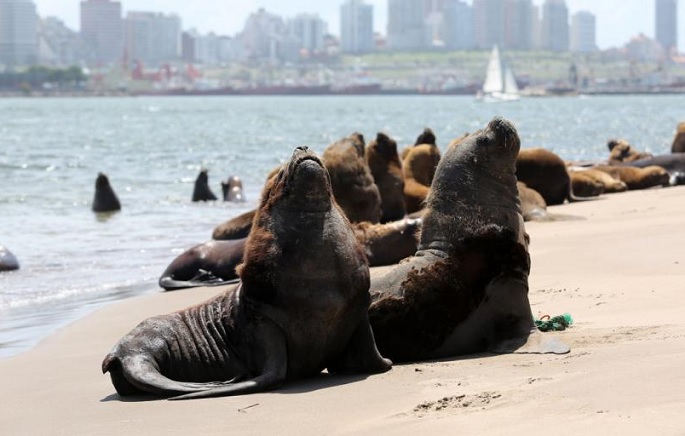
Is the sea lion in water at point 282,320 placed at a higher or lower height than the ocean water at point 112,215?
higher

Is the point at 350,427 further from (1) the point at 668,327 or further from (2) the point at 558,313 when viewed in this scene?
(2) the point at 558,313

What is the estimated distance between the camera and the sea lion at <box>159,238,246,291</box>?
11.9 metres

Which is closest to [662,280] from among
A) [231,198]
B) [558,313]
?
[558,313]

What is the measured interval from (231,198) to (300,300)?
15992 mm

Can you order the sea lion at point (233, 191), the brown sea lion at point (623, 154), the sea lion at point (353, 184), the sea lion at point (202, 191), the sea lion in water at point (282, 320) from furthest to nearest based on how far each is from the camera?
the brown sea lion at point (623, 154), the sea lion at point (202, 191), the sea lion at point (233, 191), the sea lion at point (353, 184), the sea lion in water at point (282, 320)

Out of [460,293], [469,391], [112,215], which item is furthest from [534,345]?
[112,215]

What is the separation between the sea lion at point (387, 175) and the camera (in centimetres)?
1404

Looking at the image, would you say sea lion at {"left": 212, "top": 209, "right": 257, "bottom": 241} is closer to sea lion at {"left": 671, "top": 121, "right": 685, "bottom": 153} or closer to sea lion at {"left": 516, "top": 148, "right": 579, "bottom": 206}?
sea lion at {"left": 516, "top": 148, "right": 579, "bottom": 206}

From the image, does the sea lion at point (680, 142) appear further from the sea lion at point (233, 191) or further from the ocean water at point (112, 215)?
the sea lion at point (233, 191)

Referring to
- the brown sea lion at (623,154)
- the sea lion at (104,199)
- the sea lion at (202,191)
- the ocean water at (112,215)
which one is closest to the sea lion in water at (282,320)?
the ocean water at (112,215)

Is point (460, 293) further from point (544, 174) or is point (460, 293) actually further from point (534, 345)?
point (544, 174)

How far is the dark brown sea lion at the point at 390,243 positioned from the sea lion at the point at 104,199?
10365 mm

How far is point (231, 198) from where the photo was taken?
2239 cm

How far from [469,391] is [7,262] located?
8.70 meters
